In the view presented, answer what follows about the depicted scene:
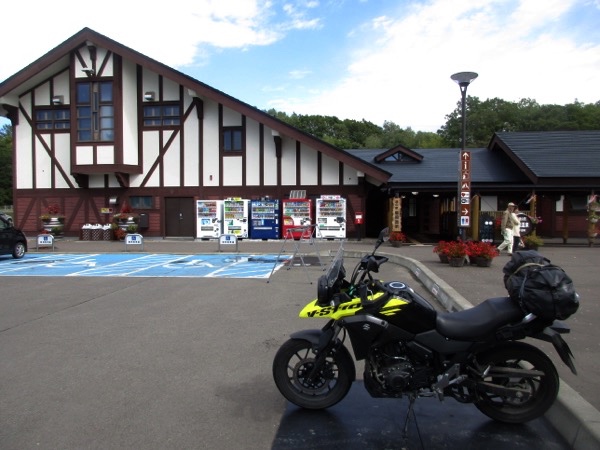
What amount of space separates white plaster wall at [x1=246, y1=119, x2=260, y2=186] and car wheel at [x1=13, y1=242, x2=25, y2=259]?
10.4m

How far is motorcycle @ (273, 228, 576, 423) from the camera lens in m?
3.32

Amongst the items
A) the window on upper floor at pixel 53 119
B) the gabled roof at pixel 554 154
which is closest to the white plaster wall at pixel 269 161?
the window on upper floor at pixel 53 119

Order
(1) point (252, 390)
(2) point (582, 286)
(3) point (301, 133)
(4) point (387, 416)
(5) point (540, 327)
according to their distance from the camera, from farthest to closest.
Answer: (3) point (301, 133) → (2) point (582, 286) → (1) point (252, 390) → (4) point (387, 416) → (5) point (540, 327)

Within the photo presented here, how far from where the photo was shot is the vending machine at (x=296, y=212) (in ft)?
71.2

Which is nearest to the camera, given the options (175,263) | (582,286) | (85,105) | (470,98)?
(582,286)

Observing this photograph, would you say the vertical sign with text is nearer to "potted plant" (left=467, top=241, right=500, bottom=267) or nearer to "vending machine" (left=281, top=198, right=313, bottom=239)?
"potted plant" (left=467, top=241, right=500, bottom=267)

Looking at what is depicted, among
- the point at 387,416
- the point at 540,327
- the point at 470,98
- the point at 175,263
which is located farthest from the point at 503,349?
the point at 470,98

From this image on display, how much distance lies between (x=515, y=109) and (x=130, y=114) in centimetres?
5257

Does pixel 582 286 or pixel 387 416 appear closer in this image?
pixel 387 416

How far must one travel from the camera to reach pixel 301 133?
840 inches

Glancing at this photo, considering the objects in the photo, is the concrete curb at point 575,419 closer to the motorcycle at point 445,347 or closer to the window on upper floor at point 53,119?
the motorcycle at point 445,347

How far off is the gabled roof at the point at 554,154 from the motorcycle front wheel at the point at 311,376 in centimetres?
1833

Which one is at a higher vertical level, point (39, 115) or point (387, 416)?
point (39, 115)

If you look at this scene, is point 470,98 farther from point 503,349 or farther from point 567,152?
point 503,349
